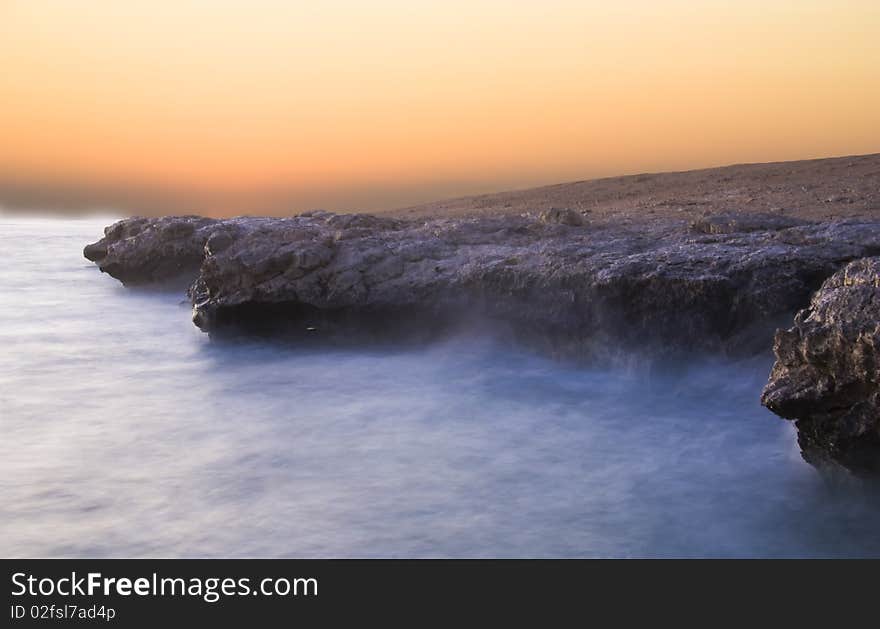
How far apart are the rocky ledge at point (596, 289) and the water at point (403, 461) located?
396 mm

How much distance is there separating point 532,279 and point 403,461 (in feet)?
10.6

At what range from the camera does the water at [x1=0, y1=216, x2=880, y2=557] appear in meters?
5.03

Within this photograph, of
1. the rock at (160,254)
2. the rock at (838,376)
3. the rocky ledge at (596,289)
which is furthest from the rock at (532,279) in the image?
the rock at (160,254)

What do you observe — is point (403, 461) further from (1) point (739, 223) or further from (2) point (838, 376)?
(1) point (739, 223)

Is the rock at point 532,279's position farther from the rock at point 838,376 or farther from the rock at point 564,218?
the rock at point 838,376

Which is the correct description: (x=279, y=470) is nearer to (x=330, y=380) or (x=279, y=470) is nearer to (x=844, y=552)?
(x=330, y=380)

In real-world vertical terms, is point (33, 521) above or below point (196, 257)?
below

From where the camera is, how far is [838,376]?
506cm

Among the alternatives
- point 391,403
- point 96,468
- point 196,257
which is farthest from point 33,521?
point 196,257

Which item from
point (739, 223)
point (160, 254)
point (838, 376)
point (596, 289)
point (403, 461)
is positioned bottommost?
point (403, 461)

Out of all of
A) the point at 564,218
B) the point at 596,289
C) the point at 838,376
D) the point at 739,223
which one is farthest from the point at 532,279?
the point at 838,376

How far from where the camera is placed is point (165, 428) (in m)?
7.59

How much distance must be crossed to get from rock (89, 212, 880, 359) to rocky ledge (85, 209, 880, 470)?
2 centimetres

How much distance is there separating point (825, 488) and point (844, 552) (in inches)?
32.0
